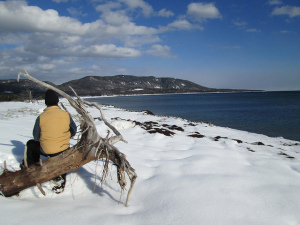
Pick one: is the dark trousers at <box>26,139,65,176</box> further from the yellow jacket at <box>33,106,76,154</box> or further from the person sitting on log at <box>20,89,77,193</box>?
the yellow jacket at <box>33,106,76,154</box>

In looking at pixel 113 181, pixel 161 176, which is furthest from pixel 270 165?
pixel 113 181

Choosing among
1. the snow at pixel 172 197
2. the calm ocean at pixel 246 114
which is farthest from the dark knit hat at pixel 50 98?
the calm ocean at pixel 246 114

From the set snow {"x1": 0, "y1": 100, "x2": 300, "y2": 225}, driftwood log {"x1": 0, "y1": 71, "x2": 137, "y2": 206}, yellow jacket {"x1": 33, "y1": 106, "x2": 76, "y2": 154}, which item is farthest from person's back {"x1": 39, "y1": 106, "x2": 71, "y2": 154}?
snow {"x1": 0, "y1": 100, "x2": 300, "y2": 225}

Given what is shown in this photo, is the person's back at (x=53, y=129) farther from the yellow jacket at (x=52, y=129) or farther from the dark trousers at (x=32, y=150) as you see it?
the dark trousers at (x=32, y=150)

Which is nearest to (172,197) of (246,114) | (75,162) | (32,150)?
(75,162)

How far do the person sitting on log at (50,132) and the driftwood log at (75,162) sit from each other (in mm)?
254

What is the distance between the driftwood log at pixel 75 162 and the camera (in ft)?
10.8

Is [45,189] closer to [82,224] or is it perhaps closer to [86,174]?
[86,174]

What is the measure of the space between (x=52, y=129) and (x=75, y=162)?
757mm

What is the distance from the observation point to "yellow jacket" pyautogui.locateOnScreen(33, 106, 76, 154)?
11.5 feet

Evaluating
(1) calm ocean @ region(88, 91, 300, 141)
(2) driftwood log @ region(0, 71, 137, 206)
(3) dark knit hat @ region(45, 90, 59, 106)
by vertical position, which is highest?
(3) dark knit hat @ region(45, 90, 59, 106)

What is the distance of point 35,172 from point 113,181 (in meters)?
1.64

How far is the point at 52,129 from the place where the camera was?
3531mm

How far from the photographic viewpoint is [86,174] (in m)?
4.43
